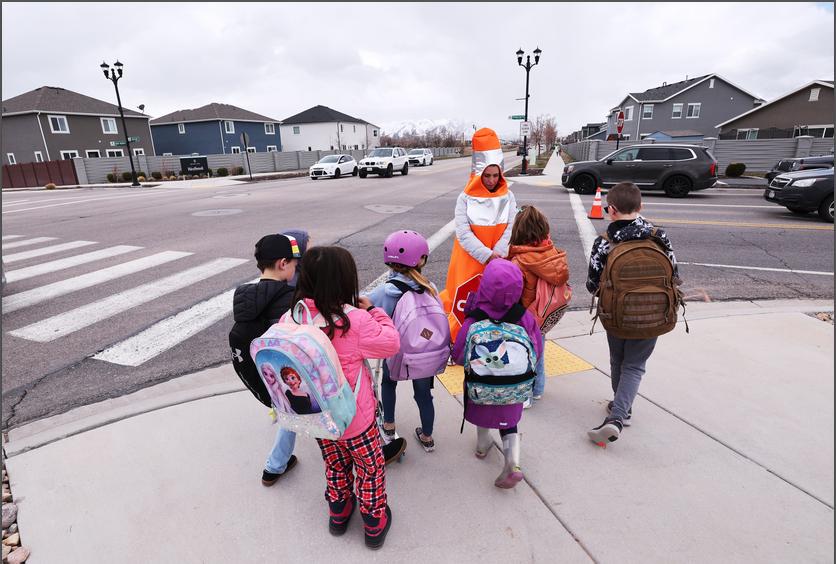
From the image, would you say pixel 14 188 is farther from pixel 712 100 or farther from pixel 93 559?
pixel 712 100

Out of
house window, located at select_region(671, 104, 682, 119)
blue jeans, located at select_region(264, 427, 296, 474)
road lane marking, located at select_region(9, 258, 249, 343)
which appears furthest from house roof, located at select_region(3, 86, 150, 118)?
house window, located at select_region(671, 104, 682, 119)

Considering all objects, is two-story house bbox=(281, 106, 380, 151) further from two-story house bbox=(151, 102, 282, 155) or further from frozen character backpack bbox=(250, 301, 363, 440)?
frozen character backpack bbox=(250, 301, 363, 440)

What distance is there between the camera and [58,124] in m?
38.0

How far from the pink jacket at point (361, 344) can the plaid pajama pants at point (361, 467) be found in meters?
0.08

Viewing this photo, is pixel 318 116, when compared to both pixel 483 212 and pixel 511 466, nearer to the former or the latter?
pixel 483 212

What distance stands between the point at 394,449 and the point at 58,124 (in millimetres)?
48569

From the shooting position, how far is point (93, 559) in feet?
7.44

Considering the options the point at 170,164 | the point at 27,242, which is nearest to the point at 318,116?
the point at 170,164

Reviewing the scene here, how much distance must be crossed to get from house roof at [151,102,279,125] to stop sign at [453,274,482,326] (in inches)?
2039

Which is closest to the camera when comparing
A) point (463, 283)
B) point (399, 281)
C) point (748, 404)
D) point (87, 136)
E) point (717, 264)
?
point (399, 281)

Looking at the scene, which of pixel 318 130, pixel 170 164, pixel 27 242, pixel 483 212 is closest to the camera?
pixel 483 212

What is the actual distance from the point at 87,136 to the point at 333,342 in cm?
4968

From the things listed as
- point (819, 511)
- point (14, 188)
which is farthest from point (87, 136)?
point (819, 511)

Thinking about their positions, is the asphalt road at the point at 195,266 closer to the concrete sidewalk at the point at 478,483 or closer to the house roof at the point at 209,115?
the concrete sidewalk at the point at 478,483
